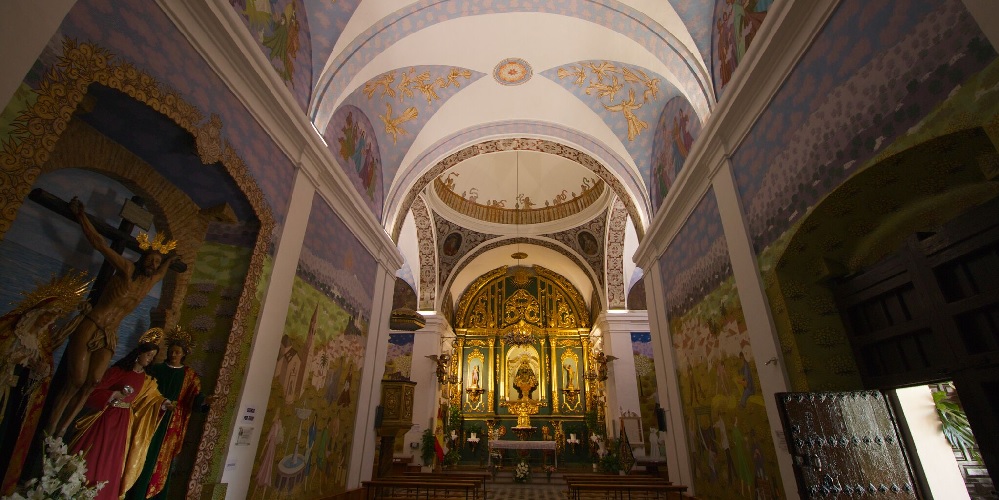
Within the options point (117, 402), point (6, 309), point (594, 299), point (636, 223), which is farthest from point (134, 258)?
point (594, 299)

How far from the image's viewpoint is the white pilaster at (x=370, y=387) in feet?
22.2

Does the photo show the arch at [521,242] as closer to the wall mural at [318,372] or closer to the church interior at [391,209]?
the church interior at [391,209]

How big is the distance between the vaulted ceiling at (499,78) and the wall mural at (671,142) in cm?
4

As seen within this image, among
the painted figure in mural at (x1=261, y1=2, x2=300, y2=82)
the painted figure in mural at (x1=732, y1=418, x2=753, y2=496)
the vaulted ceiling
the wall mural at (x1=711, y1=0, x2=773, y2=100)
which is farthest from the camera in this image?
the vaulted ceiling

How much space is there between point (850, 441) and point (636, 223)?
18.5 feet

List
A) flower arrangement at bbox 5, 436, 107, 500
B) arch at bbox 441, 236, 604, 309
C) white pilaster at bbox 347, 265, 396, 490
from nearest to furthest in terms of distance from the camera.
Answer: flower arrangement at bbox 5, 436, 107, 500
white pilaster at bbox 347, 265, 396, 490
arch at bbox 441, 236, 604, 309

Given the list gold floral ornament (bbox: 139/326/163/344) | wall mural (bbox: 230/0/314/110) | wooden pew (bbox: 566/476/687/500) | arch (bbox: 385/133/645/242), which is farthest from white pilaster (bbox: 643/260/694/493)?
gold floral ornament (bbox: 139/326/163/344)

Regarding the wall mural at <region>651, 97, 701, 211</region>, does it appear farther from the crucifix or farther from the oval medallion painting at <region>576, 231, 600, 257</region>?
the oval medallion painting at <region>576, 231, 600, 257</region>

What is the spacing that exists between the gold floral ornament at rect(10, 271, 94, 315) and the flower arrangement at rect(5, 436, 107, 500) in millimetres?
776

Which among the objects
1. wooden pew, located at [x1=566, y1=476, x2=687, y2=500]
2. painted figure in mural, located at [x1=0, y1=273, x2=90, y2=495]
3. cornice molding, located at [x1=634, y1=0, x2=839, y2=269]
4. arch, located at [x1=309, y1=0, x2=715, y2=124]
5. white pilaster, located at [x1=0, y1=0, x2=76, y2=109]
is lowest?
wooden pew, located at [x1=566, y1=476, x2=687, y2=500]

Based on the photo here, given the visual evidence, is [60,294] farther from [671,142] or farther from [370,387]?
[671,142]

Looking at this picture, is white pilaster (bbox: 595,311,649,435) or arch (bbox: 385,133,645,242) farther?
white pilaster (bbox: 595,311,649,435)

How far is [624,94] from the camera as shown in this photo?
296 inches

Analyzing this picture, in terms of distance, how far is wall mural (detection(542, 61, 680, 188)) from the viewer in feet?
23.1
